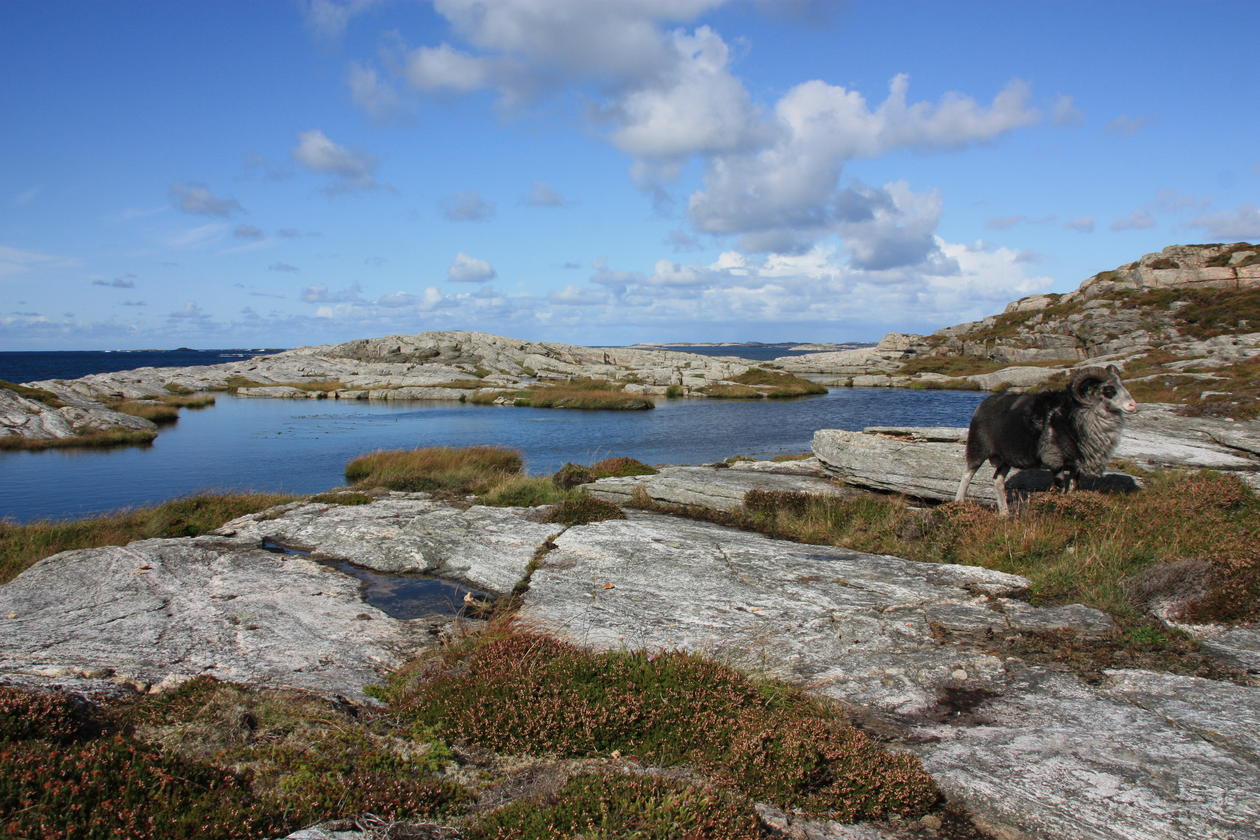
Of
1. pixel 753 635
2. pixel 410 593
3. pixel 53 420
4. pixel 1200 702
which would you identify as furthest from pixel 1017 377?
pixel 53 420

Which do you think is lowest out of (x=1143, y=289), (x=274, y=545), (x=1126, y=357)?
(x=274, y=545)

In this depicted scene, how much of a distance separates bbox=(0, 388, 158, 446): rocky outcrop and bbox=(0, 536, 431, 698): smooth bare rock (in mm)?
45521

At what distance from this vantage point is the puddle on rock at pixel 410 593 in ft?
35.1

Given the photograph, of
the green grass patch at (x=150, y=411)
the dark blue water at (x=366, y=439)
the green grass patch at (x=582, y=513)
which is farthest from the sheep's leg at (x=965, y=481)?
the green grass patch at (x=150, y=411)

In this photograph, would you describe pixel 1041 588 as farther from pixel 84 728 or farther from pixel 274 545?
pixel 274 545

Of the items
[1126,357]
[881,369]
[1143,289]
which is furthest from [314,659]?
[1143,289]

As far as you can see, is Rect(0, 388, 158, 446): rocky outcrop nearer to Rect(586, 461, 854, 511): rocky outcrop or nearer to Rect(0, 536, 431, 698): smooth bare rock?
Rect(586, 461, 854, 511): rocky outcrop

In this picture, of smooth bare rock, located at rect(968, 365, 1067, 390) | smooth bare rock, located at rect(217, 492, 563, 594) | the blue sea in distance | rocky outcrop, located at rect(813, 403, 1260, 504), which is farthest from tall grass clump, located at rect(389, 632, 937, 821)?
smooth bare rock, located at rect(968, 365, 1067, 390)

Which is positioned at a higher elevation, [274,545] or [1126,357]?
[1126,357]

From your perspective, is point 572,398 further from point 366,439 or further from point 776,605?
point 776,605

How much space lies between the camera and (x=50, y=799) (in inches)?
180

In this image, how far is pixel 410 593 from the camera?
1156 centimetres

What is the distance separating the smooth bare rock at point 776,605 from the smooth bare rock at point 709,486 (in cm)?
343

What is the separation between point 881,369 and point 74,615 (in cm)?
12537
